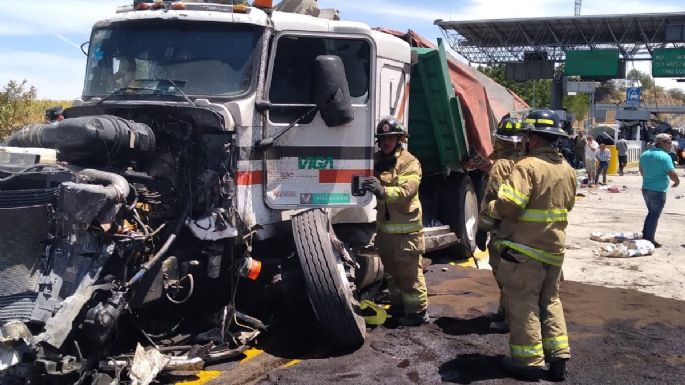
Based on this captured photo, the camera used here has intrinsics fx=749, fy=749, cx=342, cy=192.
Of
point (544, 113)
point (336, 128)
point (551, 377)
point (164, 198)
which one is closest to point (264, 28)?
point (336, 128)

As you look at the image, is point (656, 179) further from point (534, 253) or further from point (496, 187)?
point (534, 253)

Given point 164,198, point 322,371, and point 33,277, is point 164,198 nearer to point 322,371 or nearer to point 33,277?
point 33,277

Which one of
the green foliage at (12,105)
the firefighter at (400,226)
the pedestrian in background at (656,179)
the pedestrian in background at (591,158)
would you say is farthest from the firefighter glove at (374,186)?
the pedestrian in background at (591,158)

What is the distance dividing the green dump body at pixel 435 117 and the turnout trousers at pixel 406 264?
218 centimetres

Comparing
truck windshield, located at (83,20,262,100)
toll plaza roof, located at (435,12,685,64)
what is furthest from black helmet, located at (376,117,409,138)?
toll plaza roof, located at (435,12,685,64)

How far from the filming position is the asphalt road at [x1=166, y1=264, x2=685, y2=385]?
504 centimetres

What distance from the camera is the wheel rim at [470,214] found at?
8.99 meters

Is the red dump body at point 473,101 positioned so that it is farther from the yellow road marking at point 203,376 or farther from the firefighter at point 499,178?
the yellow road marking at point 203,376

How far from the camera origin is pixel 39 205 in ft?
14.5

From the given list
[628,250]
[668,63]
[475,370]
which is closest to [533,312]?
[475,370]

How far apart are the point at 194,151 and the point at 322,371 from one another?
5.83ft

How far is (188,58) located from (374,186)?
5.66 feet

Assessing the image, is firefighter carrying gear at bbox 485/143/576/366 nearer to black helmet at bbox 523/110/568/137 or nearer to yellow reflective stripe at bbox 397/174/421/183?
black helmet at bbox 523/110/568/137

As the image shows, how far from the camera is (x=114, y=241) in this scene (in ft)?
14.5
